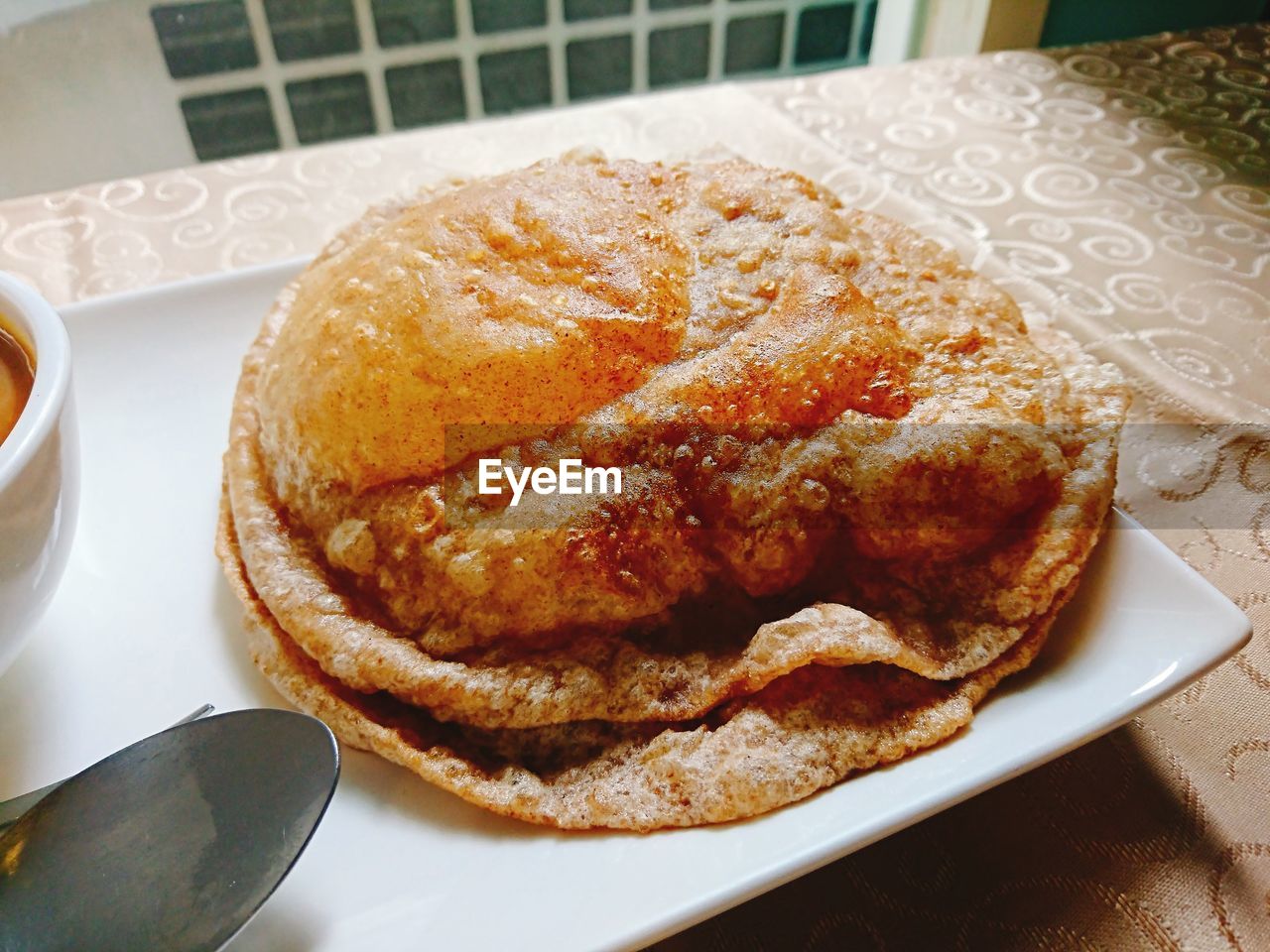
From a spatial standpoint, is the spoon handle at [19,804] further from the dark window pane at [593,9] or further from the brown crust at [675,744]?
the dark window pane at [593,9]

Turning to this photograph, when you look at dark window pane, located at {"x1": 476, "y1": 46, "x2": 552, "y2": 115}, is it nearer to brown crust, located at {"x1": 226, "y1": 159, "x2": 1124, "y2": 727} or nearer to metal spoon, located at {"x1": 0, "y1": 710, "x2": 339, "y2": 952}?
brown crust, located at {"x1": 226, "y1": 159, "x2": 1124, "y2": 727}

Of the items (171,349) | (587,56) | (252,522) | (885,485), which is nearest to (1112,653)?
(885,485)

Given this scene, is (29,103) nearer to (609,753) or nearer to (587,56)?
(587,56)

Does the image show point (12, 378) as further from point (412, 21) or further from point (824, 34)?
point (824, 34)

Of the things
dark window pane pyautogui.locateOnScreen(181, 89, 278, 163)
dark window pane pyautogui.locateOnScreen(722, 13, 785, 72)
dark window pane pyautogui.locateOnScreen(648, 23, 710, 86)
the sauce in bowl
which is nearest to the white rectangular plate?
the sauce in bowl

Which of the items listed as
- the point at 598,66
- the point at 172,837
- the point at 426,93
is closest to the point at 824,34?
the point at 598,66

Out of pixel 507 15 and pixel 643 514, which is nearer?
pixel 643 514
